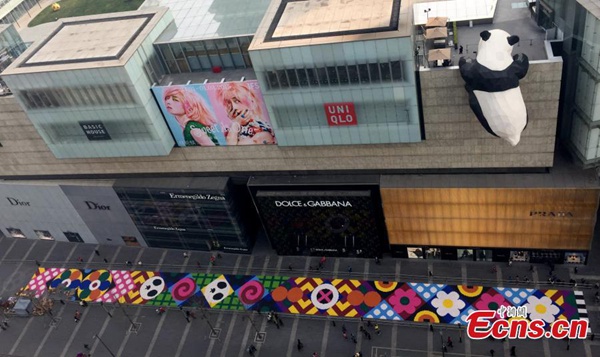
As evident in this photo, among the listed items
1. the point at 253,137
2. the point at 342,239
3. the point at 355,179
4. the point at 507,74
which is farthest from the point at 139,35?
the point at 507,74

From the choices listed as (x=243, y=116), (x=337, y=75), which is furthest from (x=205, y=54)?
(x=337, y=75)

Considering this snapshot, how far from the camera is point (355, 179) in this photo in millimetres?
65750

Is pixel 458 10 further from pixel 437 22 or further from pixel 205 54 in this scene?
pixel 205 54

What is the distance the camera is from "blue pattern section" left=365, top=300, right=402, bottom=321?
2601 inches

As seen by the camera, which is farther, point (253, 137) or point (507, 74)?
point (253, 137)

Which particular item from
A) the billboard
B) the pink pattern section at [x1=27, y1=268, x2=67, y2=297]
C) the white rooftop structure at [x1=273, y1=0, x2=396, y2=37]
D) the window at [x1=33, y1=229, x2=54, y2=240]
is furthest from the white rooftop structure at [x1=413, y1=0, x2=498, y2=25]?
the window at [x1=33, y1=229, x2=54, y2=240]

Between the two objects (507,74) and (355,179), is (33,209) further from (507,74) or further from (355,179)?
(507,74)

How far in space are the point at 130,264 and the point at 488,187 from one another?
51.4 meters

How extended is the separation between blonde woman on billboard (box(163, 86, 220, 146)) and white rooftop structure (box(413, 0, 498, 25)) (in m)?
26.0

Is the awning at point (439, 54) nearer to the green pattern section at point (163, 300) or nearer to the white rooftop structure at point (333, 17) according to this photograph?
the white rooftop structure at point (333, 17)

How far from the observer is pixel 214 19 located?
223 feet

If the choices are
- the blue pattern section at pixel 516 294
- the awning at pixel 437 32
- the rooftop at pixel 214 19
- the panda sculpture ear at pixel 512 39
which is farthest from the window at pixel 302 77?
the blue pattern section at pixel 516 294

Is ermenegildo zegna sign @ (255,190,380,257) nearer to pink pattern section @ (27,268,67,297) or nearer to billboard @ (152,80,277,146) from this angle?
billboard @ (152,80,277,146)

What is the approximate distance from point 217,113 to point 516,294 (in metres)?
41.4
